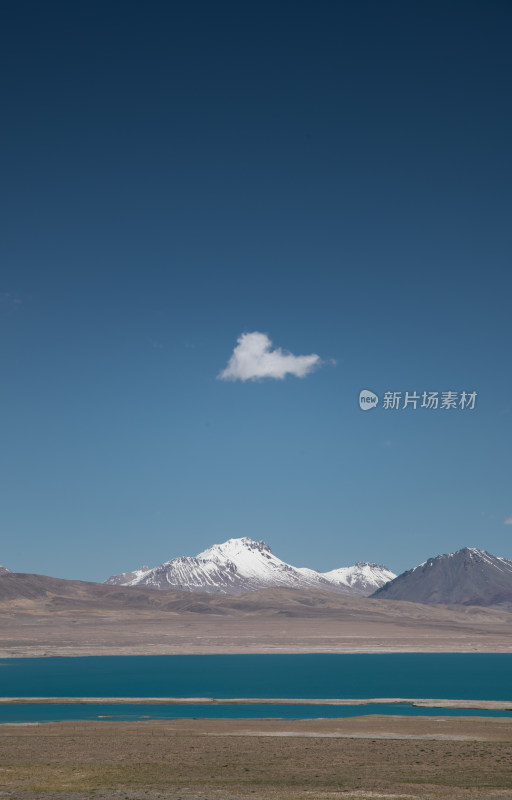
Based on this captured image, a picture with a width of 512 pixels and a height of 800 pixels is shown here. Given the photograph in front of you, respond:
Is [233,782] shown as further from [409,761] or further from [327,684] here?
[327,684]

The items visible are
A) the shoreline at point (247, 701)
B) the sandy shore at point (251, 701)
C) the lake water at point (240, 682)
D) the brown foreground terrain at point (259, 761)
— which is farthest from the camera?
the shoreline at point (247, 701)

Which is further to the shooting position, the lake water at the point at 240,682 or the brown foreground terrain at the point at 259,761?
the lake water at the point at 240,682

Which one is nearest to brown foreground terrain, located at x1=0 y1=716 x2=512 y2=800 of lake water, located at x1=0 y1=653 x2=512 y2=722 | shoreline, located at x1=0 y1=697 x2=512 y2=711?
lake water, located at x1=0 y1=653 x2=512 y2=722

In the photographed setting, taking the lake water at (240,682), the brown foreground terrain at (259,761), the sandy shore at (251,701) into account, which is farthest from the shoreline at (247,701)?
the brown foreground terrain at (259,761)

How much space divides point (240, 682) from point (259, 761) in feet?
271

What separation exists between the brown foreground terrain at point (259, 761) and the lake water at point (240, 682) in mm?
16188

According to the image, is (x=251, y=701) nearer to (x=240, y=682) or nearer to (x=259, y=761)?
(x=240, y=682)

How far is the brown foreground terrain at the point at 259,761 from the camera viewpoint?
3773 cm

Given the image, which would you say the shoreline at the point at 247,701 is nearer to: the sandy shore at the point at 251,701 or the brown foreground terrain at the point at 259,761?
the sandy shore at the point at 251,701

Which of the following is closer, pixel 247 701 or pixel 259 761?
pixel 259 761

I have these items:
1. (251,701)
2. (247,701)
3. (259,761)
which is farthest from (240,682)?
(259,761)

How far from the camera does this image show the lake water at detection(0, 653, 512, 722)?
275 feet

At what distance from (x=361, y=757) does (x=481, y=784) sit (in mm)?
10979

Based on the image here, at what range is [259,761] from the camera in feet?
154
